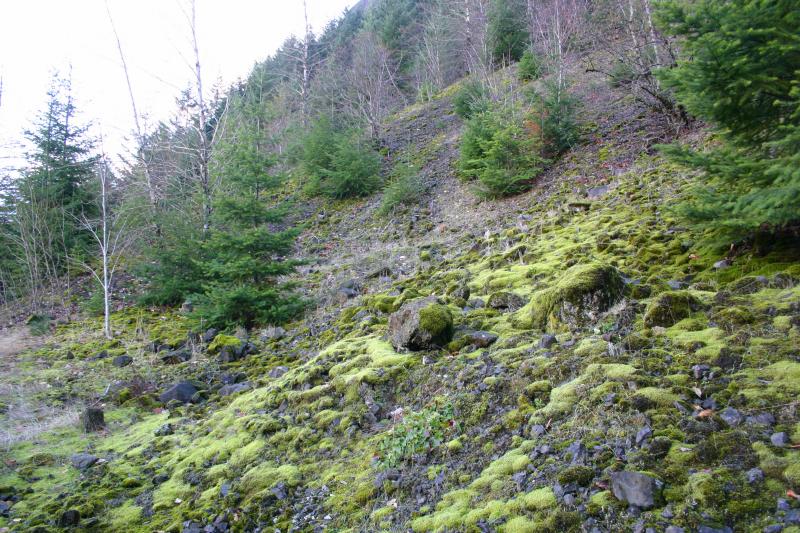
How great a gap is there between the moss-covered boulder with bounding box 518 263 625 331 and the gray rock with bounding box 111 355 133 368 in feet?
29.8

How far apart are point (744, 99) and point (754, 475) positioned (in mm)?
3921

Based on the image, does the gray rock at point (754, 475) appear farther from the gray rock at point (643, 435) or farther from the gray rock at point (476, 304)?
the gray rock at point (476, 304)

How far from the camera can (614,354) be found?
4.55 m

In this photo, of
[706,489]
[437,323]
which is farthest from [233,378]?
[706,489]

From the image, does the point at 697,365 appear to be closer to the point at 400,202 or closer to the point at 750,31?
the point at 750,31

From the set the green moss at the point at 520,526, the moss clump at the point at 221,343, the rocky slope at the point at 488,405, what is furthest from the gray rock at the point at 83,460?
the green moss at the point at 520,526

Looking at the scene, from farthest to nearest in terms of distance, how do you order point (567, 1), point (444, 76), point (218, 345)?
point (444, 76)
point (567, 1)
point (218, 345)

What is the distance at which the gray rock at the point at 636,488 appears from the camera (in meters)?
2.89

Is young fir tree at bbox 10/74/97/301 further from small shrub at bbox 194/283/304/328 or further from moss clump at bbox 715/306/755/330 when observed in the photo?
moss clump at bbox 715/306/755/330

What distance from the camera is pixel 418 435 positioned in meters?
4.58

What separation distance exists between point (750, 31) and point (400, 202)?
13153 mm

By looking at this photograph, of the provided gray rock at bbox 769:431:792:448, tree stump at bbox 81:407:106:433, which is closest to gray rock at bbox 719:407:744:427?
gray rock at bbox 769:431:792:448

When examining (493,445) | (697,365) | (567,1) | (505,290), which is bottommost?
(493,445)

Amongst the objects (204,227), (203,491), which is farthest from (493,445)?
(204,227)
